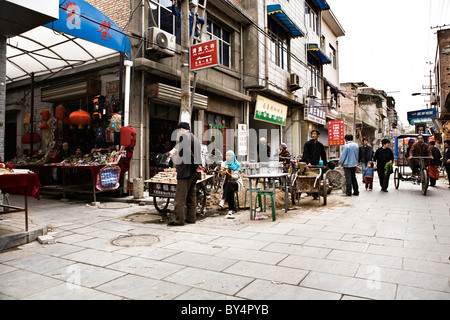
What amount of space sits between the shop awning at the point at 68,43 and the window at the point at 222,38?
5512 mm

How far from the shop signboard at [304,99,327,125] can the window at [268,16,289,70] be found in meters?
3.83

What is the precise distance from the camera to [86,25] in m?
8.27

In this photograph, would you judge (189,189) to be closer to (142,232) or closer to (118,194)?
(142,232)

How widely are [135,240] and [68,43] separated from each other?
717 centimetres

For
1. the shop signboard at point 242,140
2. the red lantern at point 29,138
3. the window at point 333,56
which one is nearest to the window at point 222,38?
the shop signboard at point 242,140

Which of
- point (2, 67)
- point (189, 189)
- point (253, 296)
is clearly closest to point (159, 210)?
point (189, 189)

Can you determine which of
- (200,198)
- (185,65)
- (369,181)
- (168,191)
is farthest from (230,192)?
(369,181)

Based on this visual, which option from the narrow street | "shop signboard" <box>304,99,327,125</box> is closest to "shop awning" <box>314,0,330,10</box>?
"shop signboard" <box>304,99,327,125</box>

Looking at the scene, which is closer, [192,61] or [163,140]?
[192,61]

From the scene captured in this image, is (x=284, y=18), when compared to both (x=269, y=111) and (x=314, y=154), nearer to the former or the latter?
(x=269, y=111)

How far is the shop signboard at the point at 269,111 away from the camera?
16578 millimetres

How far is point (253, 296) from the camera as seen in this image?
3.00m

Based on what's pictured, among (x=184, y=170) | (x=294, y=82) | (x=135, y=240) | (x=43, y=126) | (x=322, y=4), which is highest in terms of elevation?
(x=322, y=4)
